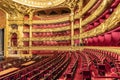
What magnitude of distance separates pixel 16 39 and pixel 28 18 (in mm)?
1641

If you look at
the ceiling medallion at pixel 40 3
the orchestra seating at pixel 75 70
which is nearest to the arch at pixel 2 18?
the ceiling medallion at pixel 40 3

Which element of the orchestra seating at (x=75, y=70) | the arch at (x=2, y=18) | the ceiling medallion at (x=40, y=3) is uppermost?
the ceiling medallion at (x=40, y=3)

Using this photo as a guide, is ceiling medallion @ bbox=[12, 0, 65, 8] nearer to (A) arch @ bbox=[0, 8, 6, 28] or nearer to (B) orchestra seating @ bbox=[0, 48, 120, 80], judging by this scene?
(A) arch @ bbox=[0, 8, 6, 28]

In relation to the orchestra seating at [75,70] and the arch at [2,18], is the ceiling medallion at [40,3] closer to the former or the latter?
the arch at [2,18]

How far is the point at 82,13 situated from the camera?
10.7 metres

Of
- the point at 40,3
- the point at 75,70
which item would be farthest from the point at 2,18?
the point at 75,70

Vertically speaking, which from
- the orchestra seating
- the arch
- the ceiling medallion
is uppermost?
the ceiling medallion

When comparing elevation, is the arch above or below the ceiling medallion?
below

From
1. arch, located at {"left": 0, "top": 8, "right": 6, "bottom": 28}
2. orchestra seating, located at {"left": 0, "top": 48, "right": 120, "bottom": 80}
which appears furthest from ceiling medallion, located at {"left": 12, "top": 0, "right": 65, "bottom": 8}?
orchestra seating, located at {"left": 0, "top": 48, "right": 120, "bottom": 80}

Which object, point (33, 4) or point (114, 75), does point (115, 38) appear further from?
point (33, 4)

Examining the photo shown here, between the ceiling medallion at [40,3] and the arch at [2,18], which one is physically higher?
the ceiling medallion at [40,3]

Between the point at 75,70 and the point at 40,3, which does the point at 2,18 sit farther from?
the point at 75,70

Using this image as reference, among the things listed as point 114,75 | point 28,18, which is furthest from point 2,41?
point 114,75

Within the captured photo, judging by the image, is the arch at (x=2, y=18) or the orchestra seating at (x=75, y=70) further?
the arch at (x=2, y=18)
